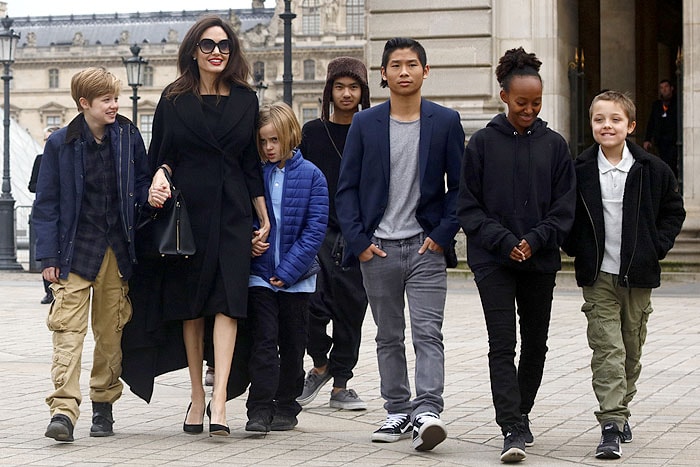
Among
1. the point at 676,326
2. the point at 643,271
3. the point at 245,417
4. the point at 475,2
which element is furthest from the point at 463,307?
the point at 643,271

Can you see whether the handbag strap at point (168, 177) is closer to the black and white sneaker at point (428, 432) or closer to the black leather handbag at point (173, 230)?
the black leather handbag at point (173, 230)

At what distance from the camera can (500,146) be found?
646 cm

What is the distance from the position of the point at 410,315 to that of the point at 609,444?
1093 millimetres

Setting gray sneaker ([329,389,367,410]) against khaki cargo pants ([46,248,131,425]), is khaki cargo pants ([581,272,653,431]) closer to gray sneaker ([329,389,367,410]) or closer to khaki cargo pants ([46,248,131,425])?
gray sneaker ([329,389,367,410])

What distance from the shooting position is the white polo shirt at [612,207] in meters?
6.64

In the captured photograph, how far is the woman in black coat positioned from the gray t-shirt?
26.4 inches

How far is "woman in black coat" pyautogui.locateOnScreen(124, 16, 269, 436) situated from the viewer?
6934 mm

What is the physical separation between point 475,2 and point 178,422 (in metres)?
11.7

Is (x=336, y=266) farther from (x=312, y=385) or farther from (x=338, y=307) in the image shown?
(x=312, y=385)

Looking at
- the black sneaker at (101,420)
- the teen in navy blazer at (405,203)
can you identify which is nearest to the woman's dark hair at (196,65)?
the teen in navy blazer at (405,203)

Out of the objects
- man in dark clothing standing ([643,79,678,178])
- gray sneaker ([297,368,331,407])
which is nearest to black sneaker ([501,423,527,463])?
gray sneaker ([297,368,331,407])

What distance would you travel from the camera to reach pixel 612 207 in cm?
664

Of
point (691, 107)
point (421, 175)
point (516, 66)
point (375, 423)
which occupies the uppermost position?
point (691, 107)

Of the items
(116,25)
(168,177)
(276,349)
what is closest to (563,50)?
(276,349)
